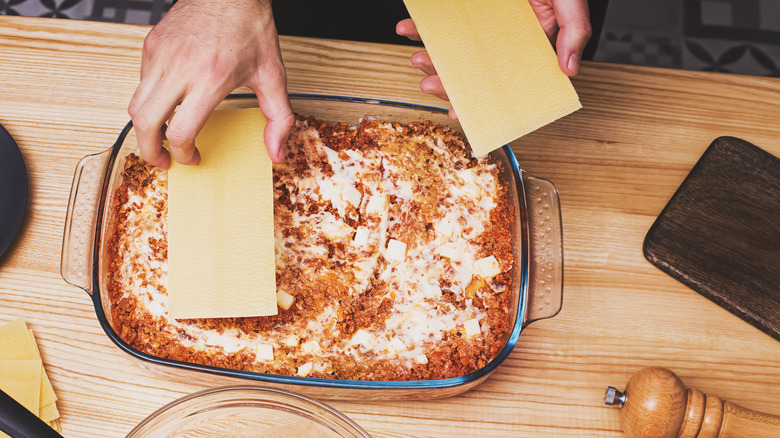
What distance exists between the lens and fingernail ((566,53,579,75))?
2.31 ft

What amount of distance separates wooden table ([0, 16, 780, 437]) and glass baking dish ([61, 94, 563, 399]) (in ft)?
0.30

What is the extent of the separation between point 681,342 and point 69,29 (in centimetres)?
109

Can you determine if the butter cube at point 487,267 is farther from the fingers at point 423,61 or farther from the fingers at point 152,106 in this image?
the fingers at point 152,106

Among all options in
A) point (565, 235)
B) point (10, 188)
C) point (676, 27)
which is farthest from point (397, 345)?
point (676, 27)

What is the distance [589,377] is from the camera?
2.71 ft

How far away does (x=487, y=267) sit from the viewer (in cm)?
76

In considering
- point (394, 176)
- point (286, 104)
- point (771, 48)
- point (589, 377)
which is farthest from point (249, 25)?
point (771, 48)

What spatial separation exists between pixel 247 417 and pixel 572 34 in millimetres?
608

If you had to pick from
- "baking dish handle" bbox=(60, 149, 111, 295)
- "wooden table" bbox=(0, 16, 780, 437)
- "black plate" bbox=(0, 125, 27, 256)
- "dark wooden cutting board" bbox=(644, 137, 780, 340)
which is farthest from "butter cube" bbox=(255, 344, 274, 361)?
"dark wooden cutting board" bbox=(644, 137, 780, 340)

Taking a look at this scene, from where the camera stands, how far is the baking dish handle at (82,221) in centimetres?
75

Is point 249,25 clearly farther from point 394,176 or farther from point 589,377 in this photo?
point 589,377

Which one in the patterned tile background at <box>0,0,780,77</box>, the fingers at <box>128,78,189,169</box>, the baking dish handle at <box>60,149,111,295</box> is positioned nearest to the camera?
the fingers at <box>128,78,189,169</box>

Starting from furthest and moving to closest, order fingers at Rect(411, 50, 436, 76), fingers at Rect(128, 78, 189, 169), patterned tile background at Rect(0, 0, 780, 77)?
patterned tile background at Rect(0, 0, 780, 77)
fingers at Rect(411, 50, 436, 76)
fingers at Rect(128, 78, 189, 169)

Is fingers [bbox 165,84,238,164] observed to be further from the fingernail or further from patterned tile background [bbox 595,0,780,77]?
patterned tile background [bbox 595,0,780,77]
